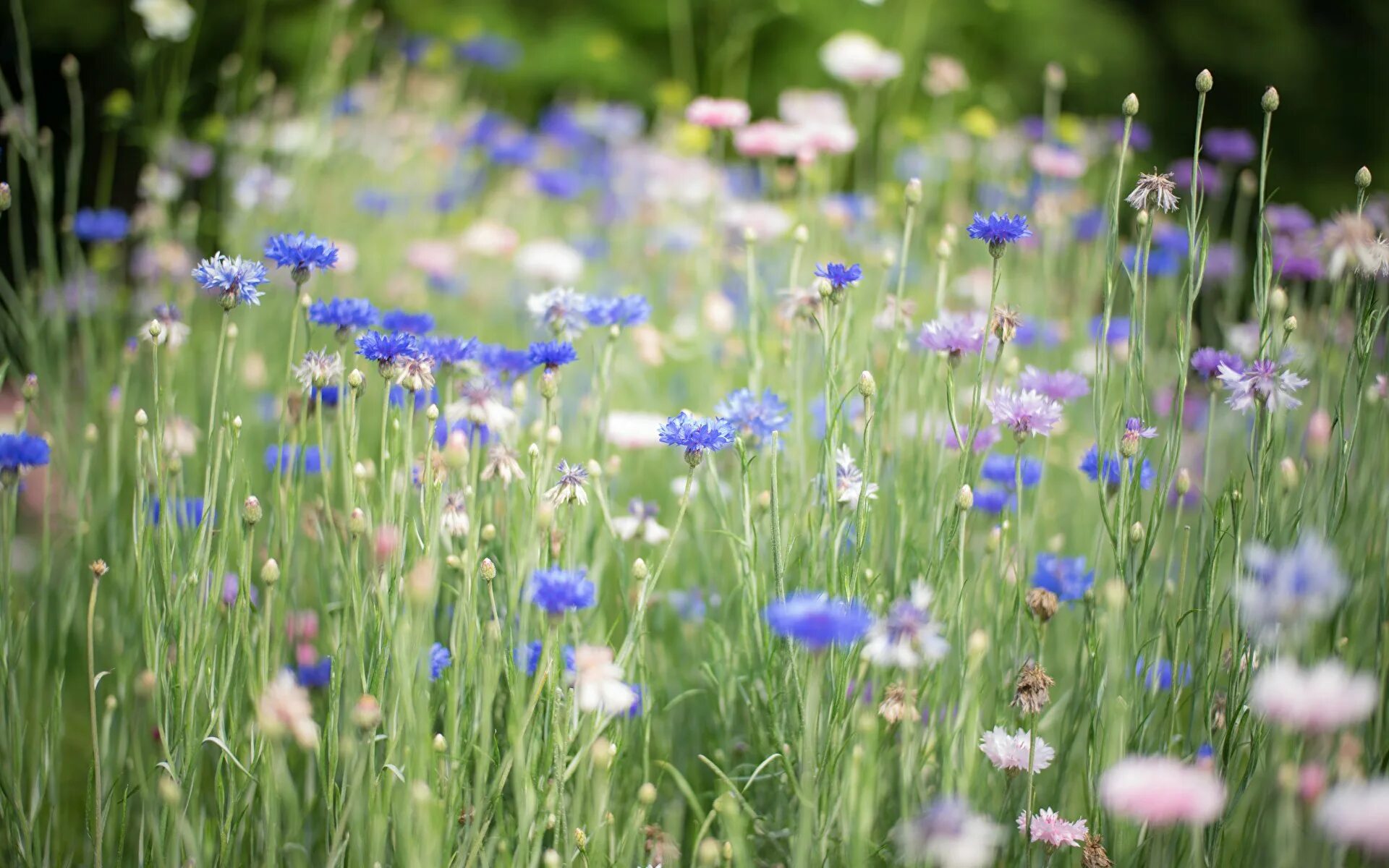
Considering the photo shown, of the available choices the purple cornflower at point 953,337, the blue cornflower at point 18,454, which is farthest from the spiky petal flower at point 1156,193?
the blue cornflower at point 18,454

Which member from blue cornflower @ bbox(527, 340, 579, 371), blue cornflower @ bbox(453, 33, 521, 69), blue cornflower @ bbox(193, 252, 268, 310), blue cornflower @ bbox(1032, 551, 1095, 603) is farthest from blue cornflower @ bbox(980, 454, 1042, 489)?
blue cornflower @ bbox(453, 33, 521, 69)

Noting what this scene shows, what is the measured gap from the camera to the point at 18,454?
1216 millimetres

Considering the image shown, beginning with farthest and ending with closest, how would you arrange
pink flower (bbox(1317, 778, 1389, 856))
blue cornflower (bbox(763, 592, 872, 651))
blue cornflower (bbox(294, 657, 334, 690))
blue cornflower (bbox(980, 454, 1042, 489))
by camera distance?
1. blue cornflower (bbox(980, 454, 1042, 489))
2. blue cornflower (bbox(294, 657, 334, 690))
3. blue cornflower (bbox(763, 592, 872, 651))
4. pink flower (bbox(1317, 778, 1389, 856))

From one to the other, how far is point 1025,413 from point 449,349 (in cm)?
69

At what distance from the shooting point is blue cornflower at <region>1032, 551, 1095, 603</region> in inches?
58.0

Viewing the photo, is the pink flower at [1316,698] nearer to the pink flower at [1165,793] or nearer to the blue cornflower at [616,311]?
the pink flower at [1165,793]

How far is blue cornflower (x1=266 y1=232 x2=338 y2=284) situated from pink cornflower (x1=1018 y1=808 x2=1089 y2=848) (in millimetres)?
986

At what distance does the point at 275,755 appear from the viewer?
926 millimetres

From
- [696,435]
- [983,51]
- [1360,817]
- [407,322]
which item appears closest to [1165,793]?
[1360,817]

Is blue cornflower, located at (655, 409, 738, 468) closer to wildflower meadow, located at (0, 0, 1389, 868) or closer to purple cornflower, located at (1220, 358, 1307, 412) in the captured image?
wildflower meadow, located at (0, 0, 1389, 868)

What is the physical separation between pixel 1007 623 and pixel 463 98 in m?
4.23

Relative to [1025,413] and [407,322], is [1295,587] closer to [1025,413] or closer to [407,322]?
[1025,413]

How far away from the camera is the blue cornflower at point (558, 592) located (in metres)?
0.98

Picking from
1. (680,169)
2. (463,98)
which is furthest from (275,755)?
(463,98)
